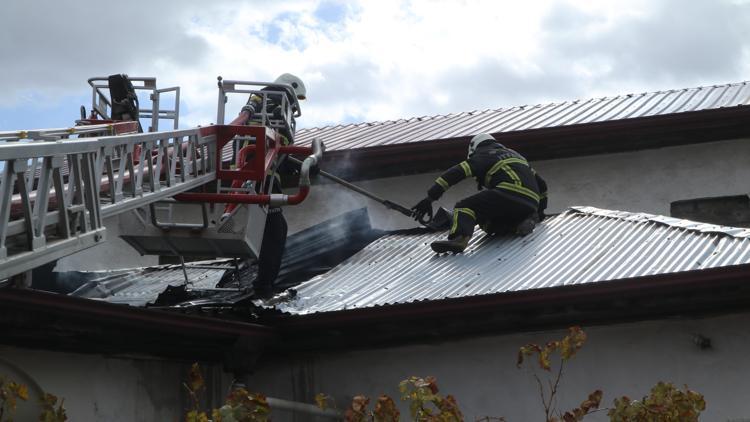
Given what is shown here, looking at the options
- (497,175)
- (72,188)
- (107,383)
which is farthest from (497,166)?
(72,188)

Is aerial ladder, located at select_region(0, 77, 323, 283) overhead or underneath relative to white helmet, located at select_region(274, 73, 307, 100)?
underneath

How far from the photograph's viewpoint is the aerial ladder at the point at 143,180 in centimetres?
649

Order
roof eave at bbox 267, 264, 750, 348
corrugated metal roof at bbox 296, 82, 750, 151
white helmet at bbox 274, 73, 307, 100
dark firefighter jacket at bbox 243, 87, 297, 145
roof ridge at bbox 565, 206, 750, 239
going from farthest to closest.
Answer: corrugated metal roof at bbox 296, 82, 750, 151
white helmet at bbox 274, 73, 307, 100
dark firefighter jacket at bbox 243, 87, 297, 145
roof ridge at bbox 565, 206, 750, 239
roof eave at bbox 267, 264, 750, 348

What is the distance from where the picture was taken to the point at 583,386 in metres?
8.88

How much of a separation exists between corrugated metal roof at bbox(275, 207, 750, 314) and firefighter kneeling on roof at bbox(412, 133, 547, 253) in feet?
0.46

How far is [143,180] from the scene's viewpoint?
347 inches

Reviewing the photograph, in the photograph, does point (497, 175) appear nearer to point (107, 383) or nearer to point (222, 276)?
point (222, 276)

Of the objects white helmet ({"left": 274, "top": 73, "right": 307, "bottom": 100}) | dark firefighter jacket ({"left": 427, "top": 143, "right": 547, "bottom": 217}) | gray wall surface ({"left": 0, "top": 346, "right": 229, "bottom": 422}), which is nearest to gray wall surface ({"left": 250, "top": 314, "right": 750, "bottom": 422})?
gray wall surface ({"left": 0, "top": 346, "right": 229, "bottom": 422})

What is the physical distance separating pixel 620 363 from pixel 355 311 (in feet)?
6.74

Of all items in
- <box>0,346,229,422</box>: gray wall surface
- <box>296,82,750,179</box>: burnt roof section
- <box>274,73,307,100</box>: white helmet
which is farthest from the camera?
<box>296,82,750,179</box>: burnt roof section

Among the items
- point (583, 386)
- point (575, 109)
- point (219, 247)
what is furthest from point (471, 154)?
point (575, 109)

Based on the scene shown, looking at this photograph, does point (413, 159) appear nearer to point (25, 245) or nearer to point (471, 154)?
point (471, 154)

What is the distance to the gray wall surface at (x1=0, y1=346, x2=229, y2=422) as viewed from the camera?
26.8ft

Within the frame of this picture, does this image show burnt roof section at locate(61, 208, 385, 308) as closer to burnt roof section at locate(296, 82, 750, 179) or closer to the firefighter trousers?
the firefighter trousers
